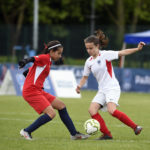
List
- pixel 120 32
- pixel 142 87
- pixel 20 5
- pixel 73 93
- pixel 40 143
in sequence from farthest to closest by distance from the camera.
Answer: pixel 20 5, pixel 120 32, pixel 142 87, pixel 73 93, pixel 40 143

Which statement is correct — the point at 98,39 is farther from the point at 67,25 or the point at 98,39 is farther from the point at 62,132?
the point at 67,25

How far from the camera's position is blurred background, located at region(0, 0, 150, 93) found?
98.2ft

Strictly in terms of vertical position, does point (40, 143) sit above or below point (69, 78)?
above

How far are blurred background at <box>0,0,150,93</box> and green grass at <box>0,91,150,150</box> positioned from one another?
9849mm

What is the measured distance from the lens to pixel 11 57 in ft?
103

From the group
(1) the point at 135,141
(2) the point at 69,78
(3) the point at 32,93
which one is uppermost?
(3) the point at 32,93

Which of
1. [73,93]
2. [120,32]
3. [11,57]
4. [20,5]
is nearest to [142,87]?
[73,93]

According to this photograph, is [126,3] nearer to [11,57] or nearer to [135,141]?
[11,57]

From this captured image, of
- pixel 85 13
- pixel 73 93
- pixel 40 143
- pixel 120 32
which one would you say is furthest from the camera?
pixel 85 13

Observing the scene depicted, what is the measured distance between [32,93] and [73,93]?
10667 millimetres

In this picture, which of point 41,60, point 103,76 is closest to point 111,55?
point 103,76

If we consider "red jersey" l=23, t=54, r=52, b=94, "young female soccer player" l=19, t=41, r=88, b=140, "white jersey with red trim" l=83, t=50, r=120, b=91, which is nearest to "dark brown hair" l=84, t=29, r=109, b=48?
"white jersey with red trim" l=83, t=50, r=120, b=91

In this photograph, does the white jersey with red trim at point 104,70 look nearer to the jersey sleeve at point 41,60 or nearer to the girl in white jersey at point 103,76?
the girl in white jersey at point 103,76

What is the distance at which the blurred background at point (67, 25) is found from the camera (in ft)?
98.2
